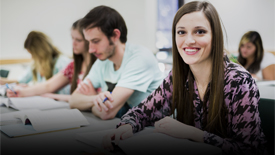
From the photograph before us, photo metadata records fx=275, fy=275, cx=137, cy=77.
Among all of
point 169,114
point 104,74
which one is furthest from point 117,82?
point 169,114

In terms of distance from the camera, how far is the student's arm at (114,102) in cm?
96

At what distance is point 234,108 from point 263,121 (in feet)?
0.71

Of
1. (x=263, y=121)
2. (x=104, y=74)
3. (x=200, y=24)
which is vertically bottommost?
(x=263, y=121)

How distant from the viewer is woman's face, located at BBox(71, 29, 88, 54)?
3.80ft

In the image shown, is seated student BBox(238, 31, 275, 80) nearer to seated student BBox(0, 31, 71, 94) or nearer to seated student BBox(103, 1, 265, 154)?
seated student BBox(103, 1, 265, 154)

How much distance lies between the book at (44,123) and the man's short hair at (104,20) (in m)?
0.33

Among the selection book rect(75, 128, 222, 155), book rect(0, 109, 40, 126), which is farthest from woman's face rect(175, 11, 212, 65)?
book rect(0, 109, 40, 126)

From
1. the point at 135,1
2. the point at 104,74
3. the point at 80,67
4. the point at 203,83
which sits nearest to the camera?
the point at 203,83

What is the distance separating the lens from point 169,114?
875mm

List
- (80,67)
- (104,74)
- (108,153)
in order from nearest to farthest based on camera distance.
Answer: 1. (108,153)
2. (104,74)
3. (80,67)

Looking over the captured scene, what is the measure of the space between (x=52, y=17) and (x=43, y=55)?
0.64 m

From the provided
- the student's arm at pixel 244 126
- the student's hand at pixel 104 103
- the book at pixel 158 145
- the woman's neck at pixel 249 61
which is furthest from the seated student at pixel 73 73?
the woman's neck at pixel 249 61

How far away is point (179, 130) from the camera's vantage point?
690 mm

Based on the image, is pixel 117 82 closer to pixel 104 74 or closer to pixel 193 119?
pixel 104 74
